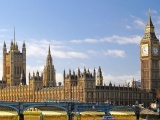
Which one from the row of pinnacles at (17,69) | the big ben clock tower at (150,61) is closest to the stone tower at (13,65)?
the row of pinnacles at (17,69)

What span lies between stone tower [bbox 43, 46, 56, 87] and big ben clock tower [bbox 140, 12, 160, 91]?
95.3 feet

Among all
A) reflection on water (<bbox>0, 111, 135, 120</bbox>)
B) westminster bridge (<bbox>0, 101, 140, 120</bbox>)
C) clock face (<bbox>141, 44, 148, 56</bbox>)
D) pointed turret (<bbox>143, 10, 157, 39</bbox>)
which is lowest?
reflection on water (<bbox>0, 111, 135, 120</bbox>)

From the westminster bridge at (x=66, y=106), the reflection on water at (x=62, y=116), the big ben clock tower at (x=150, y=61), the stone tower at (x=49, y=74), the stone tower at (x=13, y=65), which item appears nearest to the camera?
the westminster bridge at (x=66, y=106)

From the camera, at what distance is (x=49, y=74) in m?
126

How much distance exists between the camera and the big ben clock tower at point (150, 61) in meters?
106

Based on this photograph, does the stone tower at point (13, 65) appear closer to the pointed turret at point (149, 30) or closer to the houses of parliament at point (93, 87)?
the houses of parliament at point (93, 87)

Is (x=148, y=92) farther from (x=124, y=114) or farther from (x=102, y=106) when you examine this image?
(x=102, y=106)

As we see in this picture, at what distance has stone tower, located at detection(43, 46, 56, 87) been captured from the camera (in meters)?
125

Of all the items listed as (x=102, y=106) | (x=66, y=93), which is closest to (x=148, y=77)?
(x=66, y=93)

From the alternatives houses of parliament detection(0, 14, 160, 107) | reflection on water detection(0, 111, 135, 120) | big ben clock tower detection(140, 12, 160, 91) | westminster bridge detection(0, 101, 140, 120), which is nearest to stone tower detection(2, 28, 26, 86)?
houses of parliament detection(0, 14, 160, 107)

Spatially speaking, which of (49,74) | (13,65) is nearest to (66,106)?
(49,74)

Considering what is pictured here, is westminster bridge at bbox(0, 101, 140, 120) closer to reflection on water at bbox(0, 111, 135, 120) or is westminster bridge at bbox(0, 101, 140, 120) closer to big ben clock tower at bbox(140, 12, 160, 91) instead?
reflection on water at bbox(0, 111, 135, 120)

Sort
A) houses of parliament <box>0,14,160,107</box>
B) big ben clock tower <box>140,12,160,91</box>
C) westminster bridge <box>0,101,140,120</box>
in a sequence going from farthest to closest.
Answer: big ben clock tower <box>140,12,160,91</box>, houses of parliament <box>0,14,160,107</box>, westminster bridge <box>0,101,140,120</box>

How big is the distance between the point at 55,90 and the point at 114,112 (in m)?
25.0
